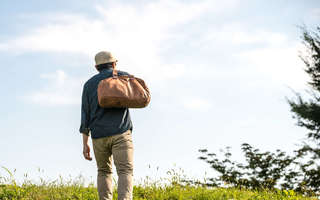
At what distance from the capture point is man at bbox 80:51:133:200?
4363 millimetres

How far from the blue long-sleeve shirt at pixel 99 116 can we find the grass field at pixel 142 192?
1821 millimetres

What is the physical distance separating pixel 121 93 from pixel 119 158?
78cm

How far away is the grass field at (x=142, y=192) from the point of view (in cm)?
580

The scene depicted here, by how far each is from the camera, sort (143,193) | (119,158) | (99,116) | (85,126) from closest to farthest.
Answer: (119,158)
(99,116)
(85,126)
(143,193)

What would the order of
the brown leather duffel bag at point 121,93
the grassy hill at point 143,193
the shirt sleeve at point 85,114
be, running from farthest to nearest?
the grassy hill at point 143,193
the shirt sleeve at point 85,114
the brown leather duffel bag at point 121,93

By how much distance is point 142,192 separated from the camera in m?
Answer: 6.36

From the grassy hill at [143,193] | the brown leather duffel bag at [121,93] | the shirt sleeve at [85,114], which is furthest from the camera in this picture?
the grassy hill at [143,193]

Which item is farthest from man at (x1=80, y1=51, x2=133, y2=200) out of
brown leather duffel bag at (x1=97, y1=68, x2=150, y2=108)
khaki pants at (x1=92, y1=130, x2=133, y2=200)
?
brown leather duffel bag at (x1=97, y1=68, x2=150, y2=108)

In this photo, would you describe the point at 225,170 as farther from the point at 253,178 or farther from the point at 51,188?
the point at 51,188

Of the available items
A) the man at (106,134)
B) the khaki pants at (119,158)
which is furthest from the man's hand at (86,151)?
the khaki pants at (119,158)

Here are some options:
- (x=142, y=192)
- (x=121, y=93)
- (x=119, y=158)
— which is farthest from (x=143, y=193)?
(x=121, y=93)

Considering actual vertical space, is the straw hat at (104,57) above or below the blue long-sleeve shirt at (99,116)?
above

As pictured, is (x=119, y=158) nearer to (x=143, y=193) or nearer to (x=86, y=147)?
(x=86, y=147)

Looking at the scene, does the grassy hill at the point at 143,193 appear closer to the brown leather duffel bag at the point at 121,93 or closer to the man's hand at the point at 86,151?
the man's hand at the point at 86,151
